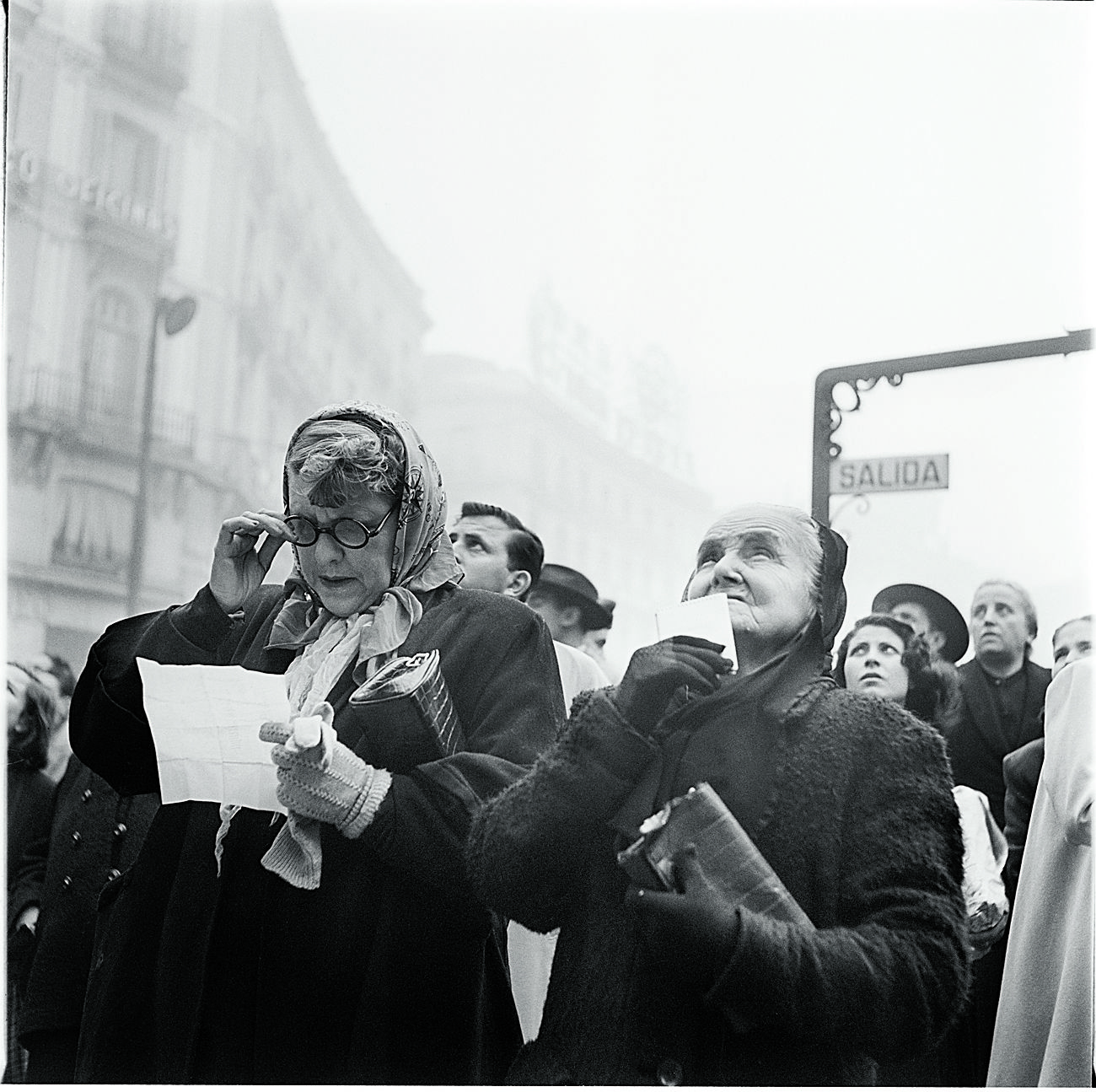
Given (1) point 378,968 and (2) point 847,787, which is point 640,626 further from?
(1) point 378,968

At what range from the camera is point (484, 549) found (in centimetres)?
310

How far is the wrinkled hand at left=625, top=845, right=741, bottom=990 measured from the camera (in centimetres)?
254

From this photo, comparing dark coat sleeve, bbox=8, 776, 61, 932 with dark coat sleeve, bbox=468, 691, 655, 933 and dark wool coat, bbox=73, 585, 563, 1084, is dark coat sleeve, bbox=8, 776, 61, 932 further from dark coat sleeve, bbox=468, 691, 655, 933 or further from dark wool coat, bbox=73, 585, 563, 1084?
dark coat sleeve, bbox=468, 691, 655, 933

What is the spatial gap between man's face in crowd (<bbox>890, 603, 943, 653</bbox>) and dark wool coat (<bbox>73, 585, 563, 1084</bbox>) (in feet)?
2.40

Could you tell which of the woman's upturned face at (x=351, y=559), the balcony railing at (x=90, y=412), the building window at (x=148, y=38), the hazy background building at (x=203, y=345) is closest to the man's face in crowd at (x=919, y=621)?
the hazy background building at (x=203, y=345)

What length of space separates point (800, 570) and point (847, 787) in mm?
442

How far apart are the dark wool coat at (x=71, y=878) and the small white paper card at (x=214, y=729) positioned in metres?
0.13

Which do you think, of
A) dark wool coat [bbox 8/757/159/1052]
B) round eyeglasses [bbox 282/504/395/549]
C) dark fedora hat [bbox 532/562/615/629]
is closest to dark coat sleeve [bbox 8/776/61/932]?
dark wool coat [bbox 8/757/159/1052]

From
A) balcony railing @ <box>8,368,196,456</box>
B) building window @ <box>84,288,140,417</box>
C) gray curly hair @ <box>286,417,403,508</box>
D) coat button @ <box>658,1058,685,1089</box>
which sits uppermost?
building window @ <box>84,288,140,417</box>

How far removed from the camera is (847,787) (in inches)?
104

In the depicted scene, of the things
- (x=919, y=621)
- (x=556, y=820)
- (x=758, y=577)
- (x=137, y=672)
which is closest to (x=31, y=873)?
(x=137, y=672)

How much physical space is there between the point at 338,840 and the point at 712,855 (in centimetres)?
72

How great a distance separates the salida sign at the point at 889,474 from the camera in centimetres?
309

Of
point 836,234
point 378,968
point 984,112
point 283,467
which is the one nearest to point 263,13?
point 283,467
